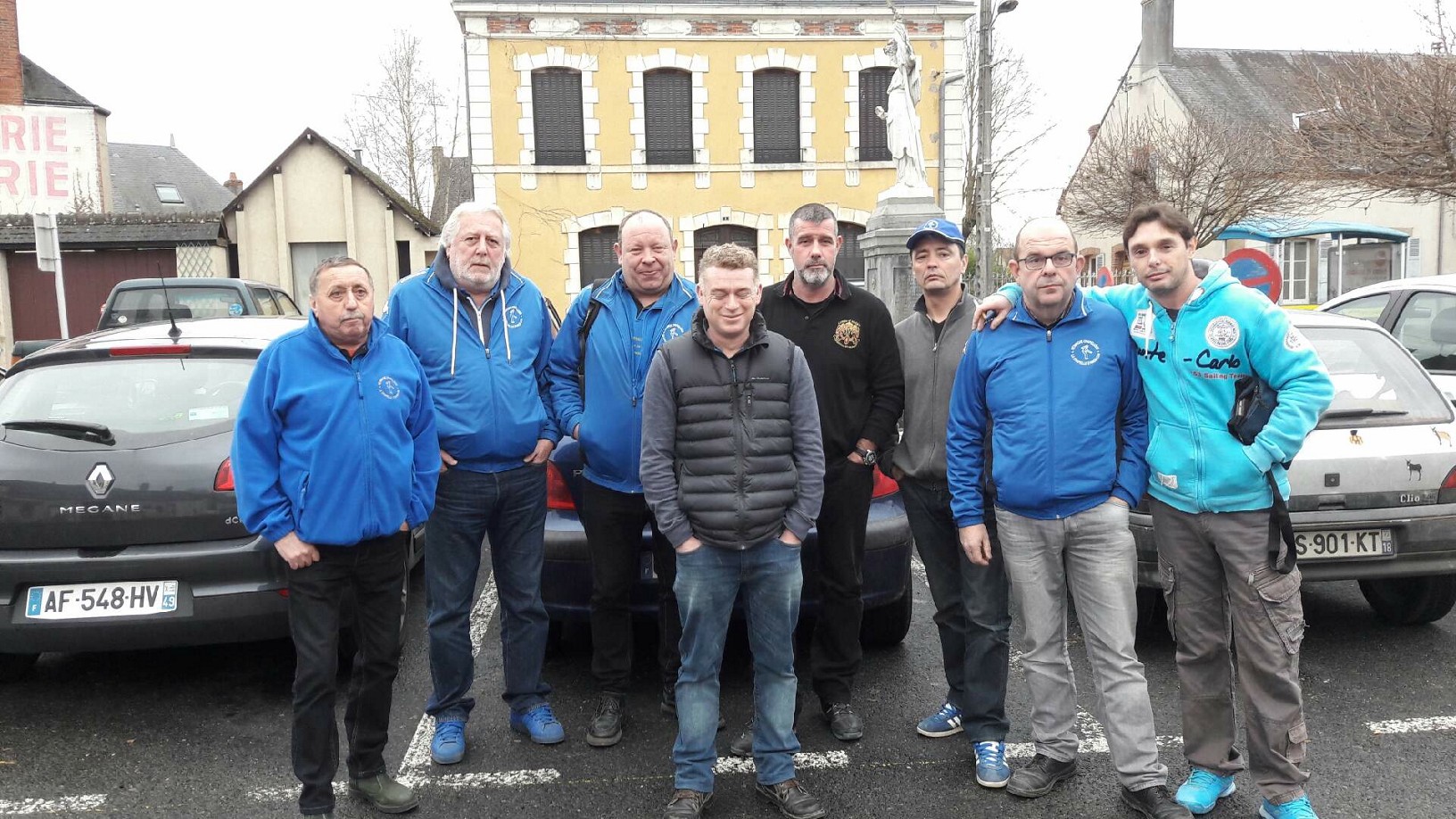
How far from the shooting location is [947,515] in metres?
3.59

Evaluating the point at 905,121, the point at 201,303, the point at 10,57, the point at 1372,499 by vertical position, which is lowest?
the point at 1372,499

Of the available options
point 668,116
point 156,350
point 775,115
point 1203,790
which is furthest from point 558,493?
point 775,115

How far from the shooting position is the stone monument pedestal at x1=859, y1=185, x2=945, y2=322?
12.9m

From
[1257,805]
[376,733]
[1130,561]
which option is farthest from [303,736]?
[1257,805]

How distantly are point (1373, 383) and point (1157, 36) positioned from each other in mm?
29930

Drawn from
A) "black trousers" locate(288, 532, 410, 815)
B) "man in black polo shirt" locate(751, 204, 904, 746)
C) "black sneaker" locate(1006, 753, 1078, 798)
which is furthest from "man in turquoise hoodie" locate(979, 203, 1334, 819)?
"black trousers" locate(288, 532, 410, 815)

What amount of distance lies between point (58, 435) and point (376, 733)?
1855mm

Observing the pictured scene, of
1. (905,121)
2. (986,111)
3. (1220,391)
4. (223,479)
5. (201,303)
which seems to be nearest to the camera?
(1220,391)

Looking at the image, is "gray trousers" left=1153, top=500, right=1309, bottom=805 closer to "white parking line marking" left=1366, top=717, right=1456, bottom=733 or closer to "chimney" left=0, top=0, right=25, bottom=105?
"white parking line marking" left=1366, top=717, right=1456, bottom=733

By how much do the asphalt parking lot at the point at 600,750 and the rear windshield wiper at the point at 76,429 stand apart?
114cm

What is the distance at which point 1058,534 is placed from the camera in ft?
10.6

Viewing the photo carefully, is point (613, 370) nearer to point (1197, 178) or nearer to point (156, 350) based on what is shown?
point (156, 350)

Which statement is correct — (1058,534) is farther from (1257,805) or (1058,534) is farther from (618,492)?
(618,492)

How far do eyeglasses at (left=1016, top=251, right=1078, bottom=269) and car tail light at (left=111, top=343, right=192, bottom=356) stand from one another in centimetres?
342
